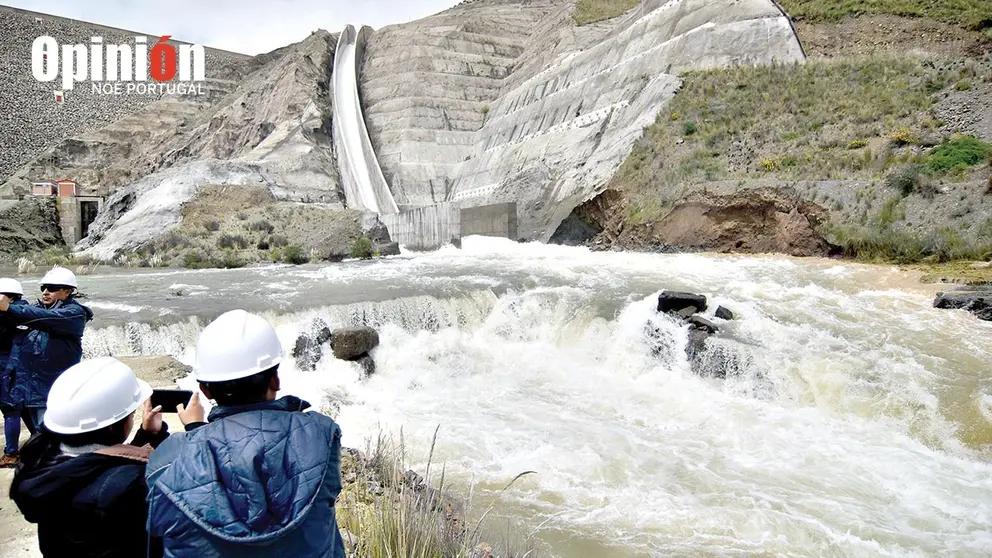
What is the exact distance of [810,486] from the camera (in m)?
5.43

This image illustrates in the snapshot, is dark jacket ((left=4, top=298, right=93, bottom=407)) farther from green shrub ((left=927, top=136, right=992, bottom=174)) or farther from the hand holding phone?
green shrub ((left=927, top=136, right=992, bottom=174))

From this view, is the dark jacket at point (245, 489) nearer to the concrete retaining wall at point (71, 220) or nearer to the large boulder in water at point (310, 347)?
the large boulder in water at point (310, 347)

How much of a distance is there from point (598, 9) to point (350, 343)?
122ft

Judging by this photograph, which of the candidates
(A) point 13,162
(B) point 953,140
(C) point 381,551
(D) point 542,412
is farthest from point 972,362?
(A) point 13,162

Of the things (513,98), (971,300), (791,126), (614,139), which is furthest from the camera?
(513,98)

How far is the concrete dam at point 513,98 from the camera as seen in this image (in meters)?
22.3

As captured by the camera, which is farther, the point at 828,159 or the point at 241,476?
the point at 828,159

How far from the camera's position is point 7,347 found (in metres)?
4.26

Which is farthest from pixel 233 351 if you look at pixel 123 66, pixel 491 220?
pixel 123 66

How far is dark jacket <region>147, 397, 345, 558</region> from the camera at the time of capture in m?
1.53

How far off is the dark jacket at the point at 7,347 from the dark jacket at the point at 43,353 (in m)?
0.04

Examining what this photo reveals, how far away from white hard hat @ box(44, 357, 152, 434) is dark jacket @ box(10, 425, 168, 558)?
0.33 ft

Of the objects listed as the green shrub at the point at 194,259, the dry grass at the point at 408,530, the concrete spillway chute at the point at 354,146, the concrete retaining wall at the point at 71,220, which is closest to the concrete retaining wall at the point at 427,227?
the concrete spillway chute at the point at 354,146

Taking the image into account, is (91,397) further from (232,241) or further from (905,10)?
(905,10)
